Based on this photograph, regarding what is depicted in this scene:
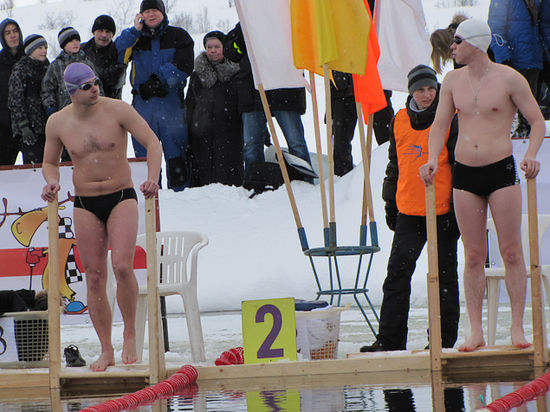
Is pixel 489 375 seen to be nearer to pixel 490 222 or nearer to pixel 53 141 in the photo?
pixel 490 222

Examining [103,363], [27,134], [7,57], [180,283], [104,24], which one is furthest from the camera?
[7,57]

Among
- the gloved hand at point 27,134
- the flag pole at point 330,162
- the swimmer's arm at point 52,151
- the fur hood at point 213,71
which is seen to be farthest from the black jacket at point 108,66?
the swimmer's arm at point 52,151

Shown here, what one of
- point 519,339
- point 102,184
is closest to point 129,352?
point 102,184

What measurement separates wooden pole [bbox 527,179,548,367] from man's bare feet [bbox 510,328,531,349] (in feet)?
0.44

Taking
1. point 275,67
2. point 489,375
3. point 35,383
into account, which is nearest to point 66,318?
point 35,383

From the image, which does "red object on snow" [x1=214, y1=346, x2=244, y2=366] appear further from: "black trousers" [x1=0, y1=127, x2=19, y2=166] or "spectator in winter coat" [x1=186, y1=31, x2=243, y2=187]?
"black trousers" [x1=0, y1=127, x2=19, y2=166]

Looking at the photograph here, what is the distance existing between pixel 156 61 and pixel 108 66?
490 millimetres

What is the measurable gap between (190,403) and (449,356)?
1645mm

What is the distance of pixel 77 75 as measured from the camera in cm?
647

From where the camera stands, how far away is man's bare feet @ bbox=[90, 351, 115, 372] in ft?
20.8

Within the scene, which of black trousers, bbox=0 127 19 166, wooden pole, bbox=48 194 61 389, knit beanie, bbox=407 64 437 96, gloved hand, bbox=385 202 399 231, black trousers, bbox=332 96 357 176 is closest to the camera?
wooden pole, bbox=48 194 61 389

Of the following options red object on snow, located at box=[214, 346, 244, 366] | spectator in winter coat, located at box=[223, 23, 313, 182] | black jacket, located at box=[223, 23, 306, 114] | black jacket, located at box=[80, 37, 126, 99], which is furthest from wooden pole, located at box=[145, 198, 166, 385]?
spectator in winter coat, located at box=[223, 23, 313, 182]

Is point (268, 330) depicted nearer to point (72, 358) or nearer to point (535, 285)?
point (535, 285)

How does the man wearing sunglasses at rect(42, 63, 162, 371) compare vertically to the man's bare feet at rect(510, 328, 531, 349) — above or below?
above
